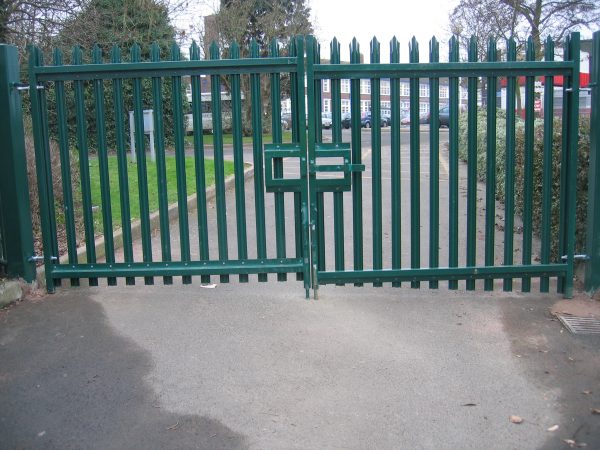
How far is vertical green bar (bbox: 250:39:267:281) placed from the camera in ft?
17.5

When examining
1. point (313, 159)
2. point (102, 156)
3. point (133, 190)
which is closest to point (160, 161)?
point (102, 156)

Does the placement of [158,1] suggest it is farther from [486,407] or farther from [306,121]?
[486,407]

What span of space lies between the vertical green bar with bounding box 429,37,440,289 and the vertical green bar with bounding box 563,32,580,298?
1.05m

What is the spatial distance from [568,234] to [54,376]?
161 inches

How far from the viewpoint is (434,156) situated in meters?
5.43

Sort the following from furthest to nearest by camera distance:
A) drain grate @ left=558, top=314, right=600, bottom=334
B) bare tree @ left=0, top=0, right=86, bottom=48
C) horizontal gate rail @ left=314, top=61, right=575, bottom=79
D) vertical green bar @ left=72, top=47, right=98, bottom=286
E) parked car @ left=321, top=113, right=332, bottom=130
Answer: bare tree @ left=0, top=0, right=86, bottom=48 → parked car @ left=321, top=113, right=332, bottom=130 → vertical green bar @ left=72, top=47, right=98, bottom=286 → horizontal gate rail @ left=314, top=61, right=575, bottom=79 → drain grate @ left=558, top=314, right=600, bottom=334

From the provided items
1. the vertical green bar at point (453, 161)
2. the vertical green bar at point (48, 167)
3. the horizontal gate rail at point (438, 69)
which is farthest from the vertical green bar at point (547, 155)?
the vertical green bar at point (48, 167)

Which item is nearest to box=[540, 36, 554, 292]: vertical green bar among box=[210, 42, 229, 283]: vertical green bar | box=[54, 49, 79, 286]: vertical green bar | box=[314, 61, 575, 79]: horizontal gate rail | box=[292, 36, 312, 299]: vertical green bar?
box=[314, 61, 575, 79]: horizontal gate rail

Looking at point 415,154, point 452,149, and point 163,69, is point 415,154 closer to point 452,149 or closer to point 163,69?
point 452,149

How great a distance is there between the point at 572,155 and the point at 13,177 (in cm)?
457

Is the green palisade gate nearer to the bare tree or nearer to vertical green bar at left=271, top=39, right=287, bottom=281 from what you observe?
vertical green bar at left=271, top=39, right=287, bottom=281

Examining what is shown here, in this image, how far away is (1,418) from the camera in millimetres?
3645

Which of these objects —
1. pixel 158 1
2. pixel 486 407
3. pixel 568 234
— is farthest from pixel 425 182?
pixel 486 407

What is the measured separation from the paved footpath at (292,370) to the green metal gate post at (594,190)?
1.16 feet
